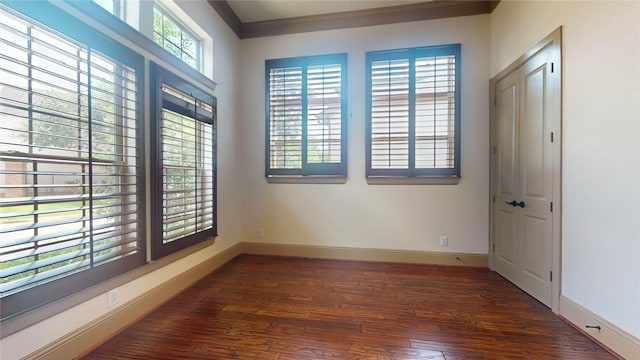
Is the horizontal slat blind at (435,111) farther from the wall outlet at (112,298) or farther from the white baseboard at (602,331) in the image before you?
the wall outlet at (112,298)

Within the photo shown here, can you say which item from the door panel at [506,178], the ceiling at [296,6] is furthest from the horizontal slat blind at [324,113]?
the door panel at [506,178]

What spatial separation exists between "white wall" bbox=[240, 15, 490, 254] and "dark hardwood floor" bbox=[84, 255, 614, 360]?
617mm

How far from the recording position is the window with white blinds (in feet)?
4.31

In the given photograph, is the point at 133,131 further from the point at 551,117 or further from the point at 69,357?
the point at 551,117

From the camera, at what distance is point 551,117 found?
2.19 meters

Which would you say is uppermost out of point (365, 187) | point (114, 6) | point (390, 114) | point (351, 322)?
point (114, 6)

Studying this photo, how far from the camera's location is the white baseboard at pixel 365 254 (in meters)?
3.21

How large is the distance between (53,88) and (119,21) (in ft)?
2.31

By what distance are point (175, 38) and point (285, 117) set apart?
4.97 ft

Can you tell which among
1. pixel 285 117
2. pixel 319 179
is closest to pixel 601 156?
pixel 319 179

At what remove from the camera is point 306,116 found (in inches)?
137

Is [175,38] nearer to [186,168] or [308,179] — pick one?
[186,168]

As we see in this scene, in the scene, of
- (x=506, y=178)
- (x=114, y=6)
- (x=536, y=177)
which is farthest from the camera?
(x=506, y=178)

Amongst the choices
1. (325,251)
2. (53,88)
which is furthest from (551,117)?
(53,88)
